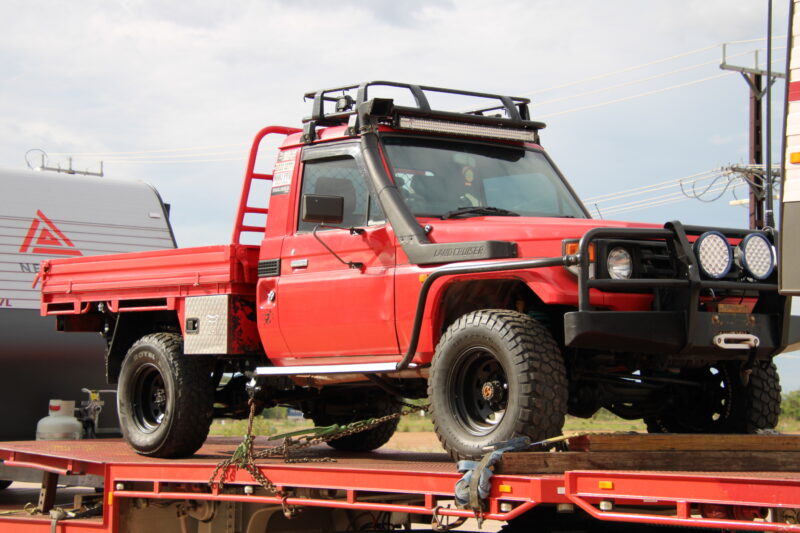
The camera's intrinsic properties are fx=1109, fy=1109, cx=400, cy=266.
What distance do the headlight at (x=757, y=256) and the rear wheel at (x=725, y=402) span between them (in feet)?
2.49

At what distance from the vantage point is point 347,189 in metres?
7.27

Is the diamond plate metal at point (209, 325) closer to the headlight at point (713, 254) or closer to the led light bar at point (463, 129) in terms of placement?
the led light bar at point (463, 129)

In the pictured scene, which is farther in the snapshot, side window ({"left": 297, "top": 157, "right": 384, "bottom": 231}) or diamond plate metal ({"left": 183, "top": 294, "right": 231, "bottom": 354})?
diamond plate metal ({"left": 183, "top": 294, "right": 231, "bottom": 354})

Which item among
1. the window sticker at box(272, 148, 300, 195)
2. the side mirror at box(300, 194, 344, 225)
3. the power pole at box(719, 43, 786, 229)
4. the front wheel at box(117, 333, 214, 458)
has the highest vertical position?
the power pole at box(719, 43, 786, 229)

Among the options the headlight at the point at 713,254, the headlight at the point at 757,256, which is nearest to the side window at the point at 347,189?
the headlight at the point at 713,254

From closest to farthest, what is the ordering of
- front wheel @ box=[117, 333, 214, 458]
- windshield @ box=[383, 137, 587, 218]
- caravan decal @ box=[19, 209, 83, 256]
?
windshield @ box=[383, 137, 587, 218] → front wheel @ box=[117, 333, 214, 458] → caravan decal @ box=[19, 209, 83, 256]

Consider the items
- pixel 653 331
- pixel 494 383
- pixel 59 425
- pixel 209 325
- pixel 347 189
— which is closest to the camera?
pixel 653 331

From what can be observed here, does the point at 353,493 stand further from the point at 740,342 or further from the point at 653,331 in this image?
the point at 740,342

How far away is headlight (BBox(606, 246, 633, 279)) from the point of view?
5.87 meters

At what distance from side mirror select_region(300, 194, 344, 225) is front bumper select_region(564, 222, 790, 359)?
1793 mm

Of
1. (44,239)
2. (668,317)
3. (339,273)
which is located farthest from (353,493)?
(44,239)

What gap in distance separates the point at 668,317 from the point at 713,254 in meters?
0.46

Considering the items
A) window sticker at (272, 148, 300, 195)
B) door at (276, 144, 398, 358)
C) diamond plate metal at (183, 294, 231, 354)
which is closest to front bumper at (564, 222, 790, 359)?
door at (276, 144, 398, 358)

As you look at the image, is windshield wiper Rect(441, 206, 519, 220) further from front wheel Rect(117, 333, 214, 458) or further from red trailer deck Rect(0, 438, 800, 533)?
front wheel Rect(117, 333, 214, 458)
